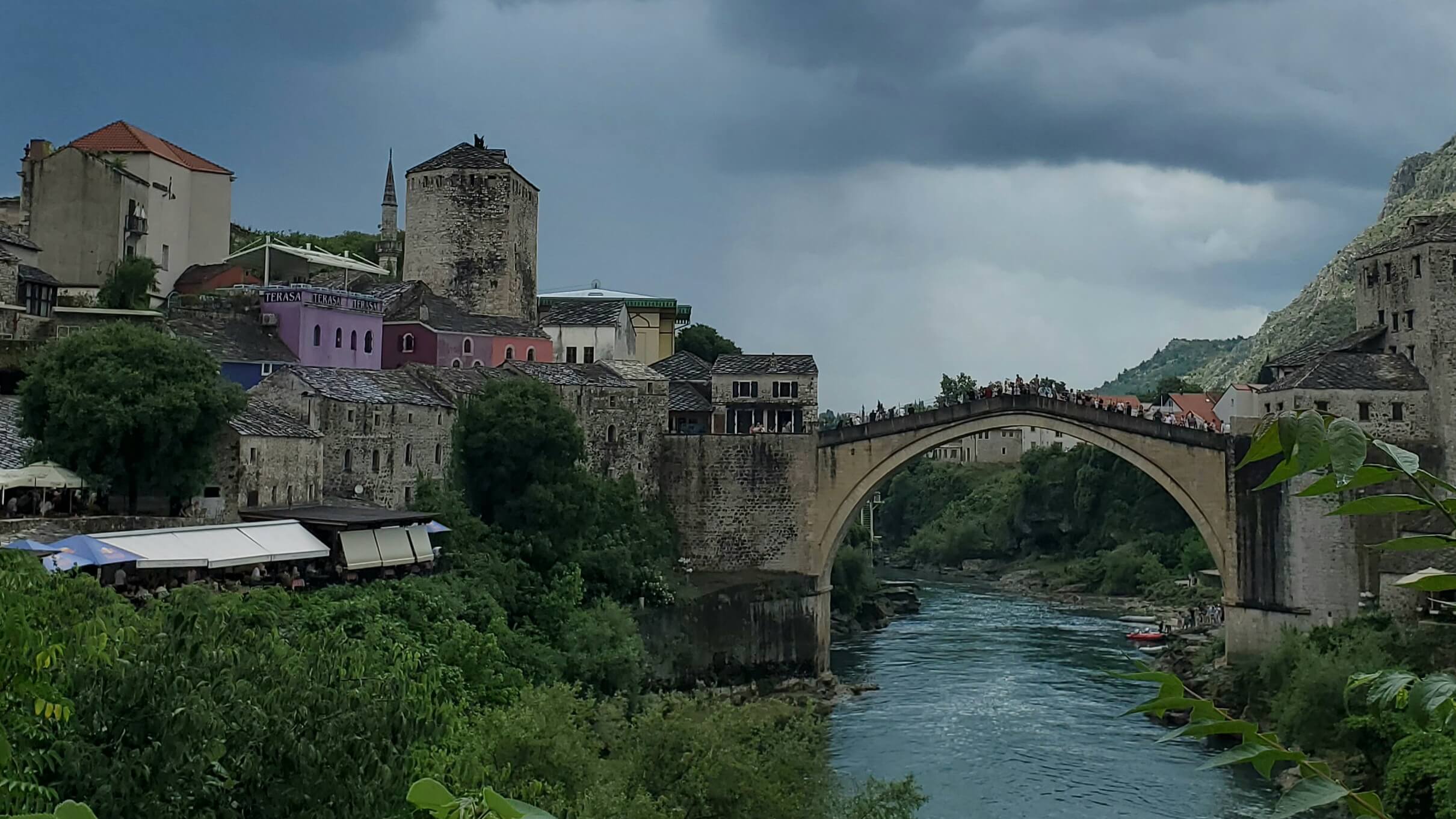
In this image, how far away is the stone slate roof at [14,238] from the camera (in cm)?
3117

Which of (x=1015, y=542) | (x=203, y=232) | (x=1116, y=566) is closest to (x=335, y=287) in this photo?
(x=203, y=232)

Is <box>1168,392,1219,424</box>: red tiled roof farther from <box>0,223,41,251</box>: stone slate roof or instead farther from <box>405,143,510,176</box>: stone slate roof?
<box>0,223,41,251</box>: stone slate roof

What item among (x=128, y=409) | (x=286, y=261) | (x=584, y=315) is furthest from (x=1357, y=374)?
(x=286, y=261)

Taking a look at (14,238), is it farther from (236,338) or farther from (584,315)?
(584,315)

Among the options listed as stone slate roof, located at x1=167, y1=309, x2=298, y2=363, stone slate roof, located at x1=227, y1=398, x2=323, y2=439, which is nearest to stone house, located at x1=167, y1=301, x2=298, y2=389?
stone slate roof, located at x1=167, y1=309, x2=298, y2=363

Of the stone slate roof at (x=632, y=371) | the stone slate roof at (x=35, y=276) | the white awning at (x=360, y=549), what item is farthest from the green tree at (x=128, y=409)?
the stone slate roof at (x=632, y=371)

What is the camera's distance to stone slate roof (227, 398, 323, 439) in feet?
79.9

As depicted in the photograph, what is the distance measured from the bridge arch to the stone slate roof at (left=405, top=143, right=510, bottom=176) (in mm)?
12003

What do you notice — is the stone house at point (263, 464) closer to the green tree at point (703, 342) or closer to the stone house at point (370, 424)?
the stone house at point (370, 424)

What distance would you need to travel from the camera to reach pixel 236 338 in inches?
1191

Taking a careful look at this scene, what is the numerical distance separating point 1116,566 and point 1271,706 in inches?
1028

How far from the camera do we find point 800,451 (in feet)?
117

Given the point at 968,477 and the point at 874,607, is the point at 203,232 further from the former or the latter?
the point at 968,477

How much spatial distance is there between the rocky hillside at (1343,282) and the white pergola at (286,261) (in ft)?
188
